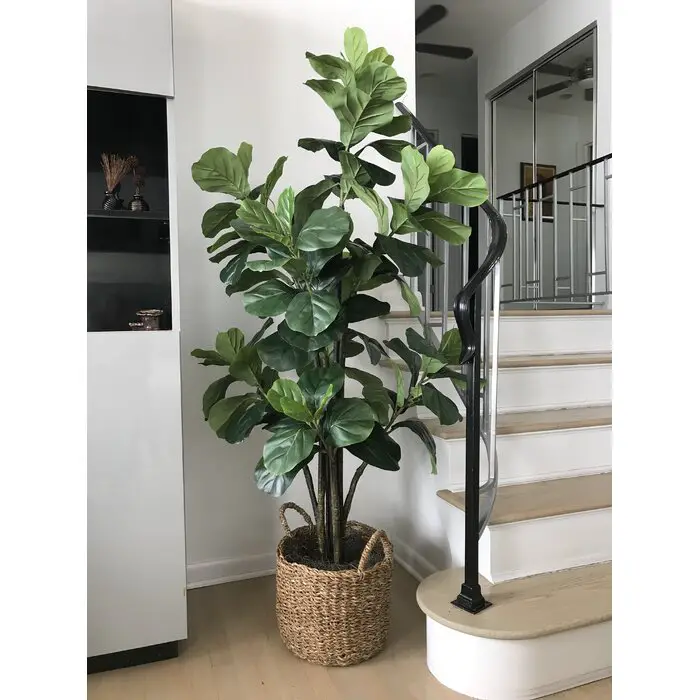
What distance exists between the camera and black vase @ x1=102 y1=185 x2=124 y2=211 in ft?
7.13

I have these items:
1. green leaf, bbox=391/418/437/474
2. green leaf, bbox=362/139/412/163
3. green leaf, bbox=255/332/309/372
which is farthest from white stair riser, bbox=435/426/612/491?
green leaf, bbox=362/139/412/163

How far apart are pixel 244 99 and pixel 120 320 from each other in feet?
3.75

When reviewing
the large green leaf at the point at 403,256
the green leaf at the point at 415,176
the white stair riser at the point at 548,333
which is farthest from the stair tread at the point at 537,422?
the green leaf at the point at 415,176

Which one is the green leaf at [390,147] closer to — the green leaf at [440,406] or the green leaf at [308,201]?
the green leaf at [308,201]

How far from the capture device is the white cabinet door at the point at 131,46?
1968 mm

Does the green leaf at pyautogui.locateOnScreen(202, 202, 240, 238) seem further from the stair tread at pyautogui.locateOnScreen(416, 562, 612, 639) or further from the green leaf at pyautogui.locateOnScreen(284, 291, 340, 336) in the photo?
the stair tread at pyautogui.locateOnScreen(416, 562, 612, 639)

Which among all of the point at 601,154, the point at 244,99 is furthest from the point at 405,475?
the point at 601,154

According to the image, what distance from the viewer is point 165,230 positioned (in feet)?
8.12

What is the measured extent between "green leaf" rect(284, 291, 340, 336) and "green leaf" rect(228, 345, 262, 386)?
0.42 m

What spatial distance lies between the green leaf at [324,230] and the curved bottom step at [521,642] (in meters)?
1.19

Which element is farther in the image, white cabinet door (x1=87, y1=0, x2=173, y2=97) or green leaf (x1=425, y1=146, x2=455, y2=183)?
white cabinet door (x1=87, y1=0, x2=173, y2=97)

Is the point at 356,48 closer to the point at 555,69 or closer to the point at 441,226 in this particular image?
the point at 441,226
